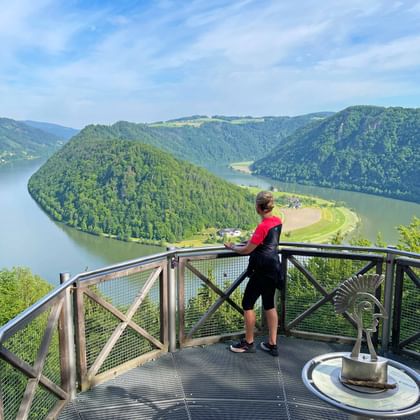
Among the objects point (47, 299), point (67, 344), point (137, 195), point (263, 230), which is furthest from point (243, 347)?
point (137, 195)

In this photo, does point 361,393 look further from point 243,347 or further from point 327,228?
point 327,228

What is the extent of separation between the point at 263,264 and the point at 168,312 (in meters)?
0.99

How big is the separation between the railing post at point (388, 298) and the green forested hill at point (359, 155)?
3267 inches

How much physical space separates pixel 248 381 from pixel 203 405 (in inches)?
18.9

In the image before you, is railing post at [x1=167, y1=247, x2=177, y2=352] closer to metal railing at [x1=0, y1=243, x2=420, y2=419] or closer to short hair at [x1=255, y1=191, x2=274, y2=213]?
metal railing at [x1=0, y1=243, x2=420, y2=419]

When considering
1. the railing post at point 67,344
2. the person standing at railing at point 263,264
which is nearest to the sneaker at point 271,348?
the person standing at railing at point 263,264

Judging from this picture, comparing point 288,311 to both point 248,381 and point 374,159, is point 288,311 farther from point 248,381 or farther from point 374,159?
point 374,159

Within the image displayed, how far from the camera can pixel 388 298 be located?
3830mm

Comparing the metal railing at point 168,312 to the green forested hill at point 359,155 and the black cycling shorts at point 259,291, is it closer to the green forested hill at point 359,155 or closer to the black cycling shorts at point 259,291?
the black cycling shorts at point 259,291

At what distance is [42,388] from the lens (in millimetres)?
2793

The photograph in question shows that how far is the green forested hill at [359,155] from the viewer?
305 feet

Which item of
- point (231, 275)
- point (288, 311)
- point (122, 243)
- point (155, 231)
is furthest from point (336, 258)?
point (155, 231)

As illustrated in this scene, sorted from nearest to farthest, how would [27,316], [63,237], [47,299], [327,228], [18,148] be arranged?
1. [27,316]
2. [47,299]
3. [63,237]
4. [327,228]
5. [18,148]

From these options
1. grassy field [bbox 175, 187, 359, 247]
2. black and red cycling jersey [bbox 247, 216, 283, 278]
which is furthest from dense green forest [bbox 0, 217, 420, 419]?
grassy field [bbox 175, 187, 359, 247]
